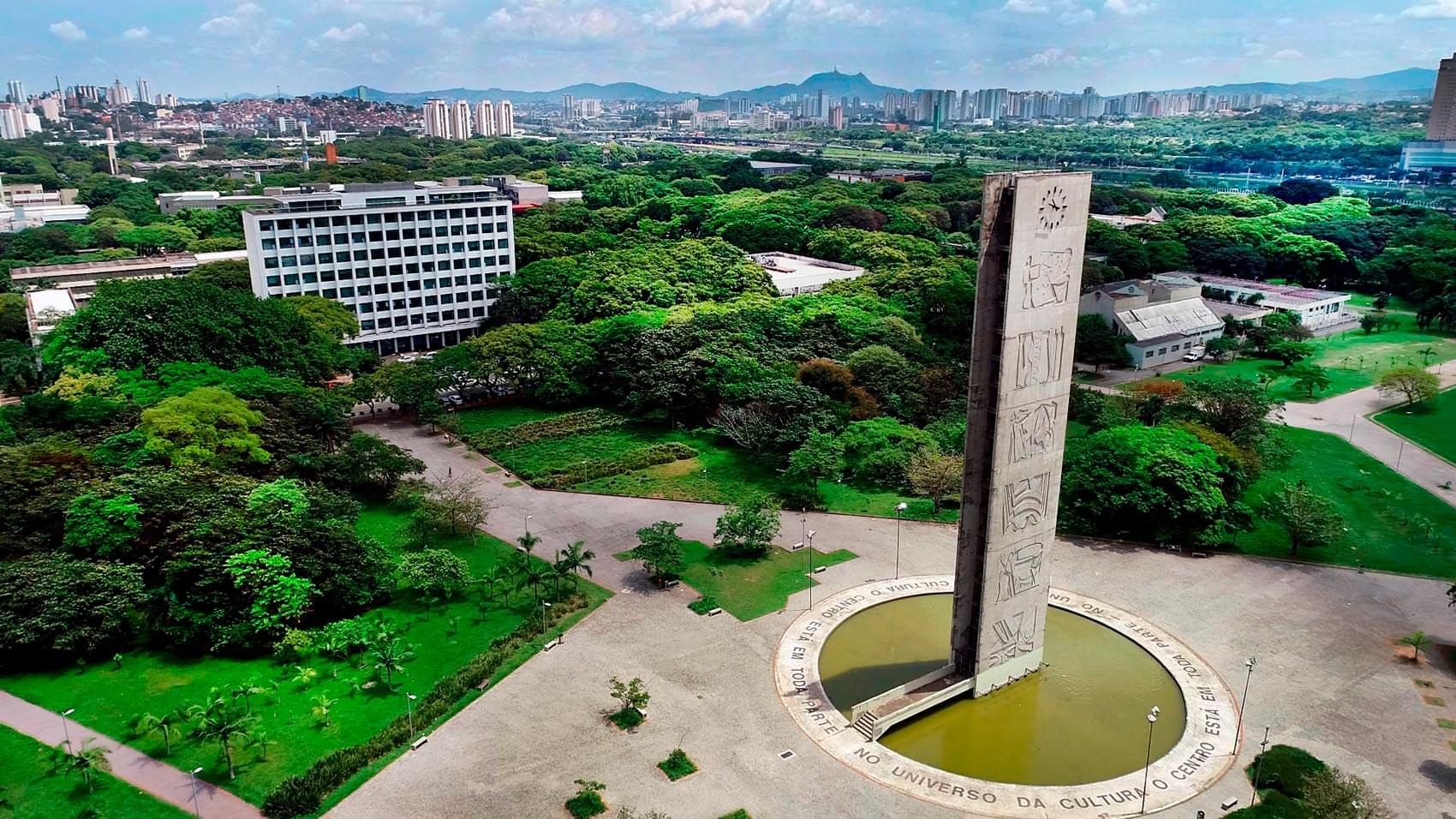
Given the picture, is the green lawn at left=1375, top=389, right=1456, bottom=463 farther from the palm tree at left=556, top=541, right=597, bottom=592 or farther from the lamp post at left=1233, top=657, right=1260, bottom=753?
the palm tree at left=556, top=541, right=597, bottom=592

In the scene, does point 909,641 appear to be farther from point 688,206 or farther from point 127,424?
point 688,206

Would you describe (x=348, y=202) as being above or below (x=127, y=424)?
above

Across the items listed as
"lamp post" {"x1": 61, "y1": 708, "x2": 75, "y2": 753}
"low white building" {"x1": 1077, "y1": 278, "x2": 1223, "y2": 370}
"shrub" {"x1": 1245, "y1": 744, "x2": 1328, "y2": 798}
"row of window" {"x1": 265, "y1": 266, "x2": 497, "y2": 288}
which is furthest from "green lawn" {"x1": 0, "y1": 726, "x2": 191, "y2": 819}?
"low white building" {"x1": 1077, "y1": 278, "x2": 1223, "y2": 370}

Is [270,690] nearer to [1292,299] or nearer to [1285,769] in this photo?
[1285,769]

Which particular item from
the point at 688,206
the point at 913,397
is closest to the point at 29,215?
the point at 688,206

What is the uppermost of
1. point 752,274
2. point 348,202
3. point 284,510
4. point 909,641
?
point 348,202

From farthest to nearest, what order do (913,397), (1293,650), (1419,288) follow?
(1419,288) → (913,397) → (1293,650)
